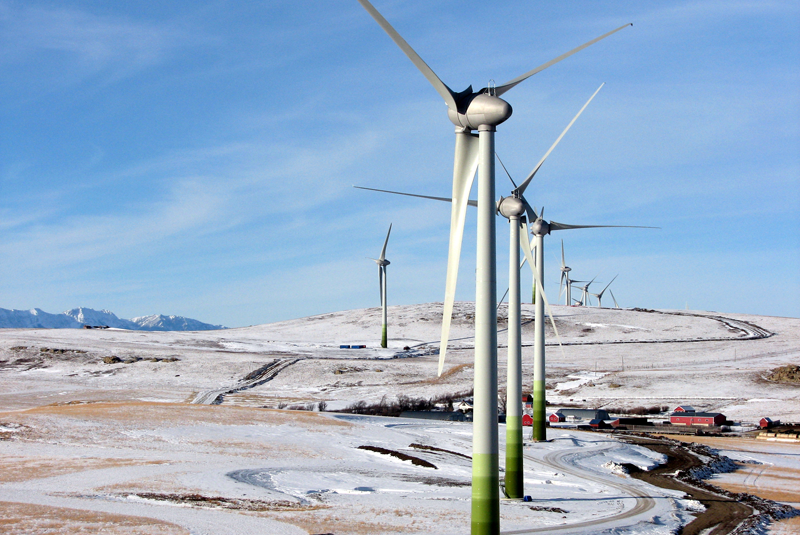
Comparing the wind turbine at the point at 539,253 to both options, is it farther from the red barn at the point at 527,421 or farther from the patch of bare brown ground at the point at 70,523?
the patch of bare brown ground at the point at 70,523

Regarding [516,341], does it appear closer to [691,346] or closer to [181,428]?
[181,428]

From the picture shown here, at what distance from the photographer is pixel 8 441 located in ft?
108

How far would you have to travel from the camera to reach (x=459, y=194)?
1759cm

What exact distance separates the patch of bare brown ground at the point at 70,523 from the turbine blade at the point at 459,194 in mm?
9396

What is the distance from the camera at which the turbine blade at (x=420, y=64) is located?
16355 millimetres

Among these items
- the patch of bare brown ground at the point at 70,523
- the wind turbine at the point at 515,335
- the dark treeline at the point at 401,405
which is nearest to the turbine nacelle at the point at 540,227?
the wind turbine at the point at 515,335

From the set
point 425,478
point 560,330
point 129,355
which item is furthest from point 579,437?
point 560,330

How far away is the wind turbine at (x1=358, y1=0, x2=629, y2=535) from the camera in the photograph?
52.3 feet

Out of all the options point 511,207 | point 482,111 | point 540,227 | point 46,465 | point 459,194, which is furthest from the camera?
point 540,227

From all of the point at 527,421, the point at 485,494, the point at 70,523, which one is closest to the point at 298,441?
the point at 70,523

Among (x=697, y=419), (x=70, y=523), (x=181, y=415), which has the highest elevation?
(x=181, y=415)

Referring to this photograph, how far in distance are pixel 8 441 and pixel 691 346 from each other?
9000cm

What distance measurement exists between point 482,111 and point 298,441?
25.6m

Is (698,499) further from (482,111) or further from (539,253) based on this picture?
(482,111)
